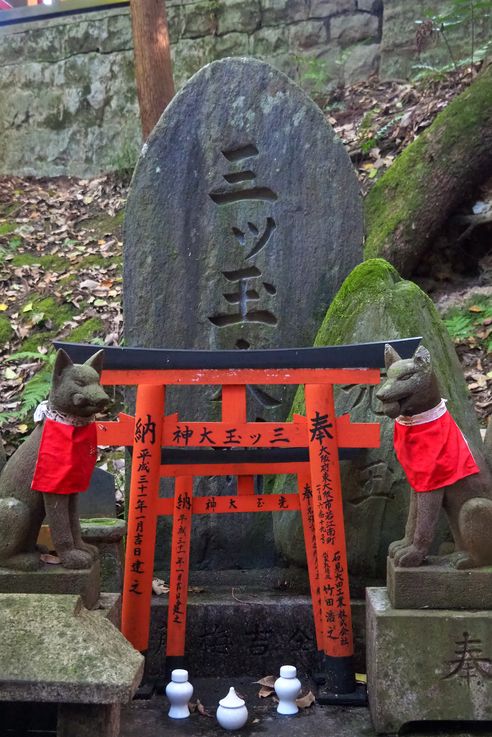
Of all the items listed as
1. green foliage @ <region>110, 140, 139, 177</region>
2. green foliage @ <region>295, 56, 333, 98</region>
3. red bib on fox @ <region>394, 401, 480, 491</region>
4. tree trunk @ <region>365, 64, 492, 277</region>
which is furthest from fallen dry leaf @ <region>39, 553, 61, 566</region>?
green foliage @ <region>295, 56, 333, 98</region>

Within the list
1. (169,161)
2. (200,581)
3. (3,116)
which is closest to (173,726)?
(200,581)

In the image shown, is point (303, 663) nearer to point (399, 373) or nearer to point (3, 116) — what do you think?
point (399, 373)

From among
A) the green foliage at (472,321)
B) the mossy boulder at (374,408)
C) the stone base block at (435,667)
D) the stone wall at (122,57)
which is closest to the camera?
the stone base block at (435,667)

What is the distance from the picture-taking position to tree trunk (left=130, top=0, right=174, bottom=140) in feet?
28.3

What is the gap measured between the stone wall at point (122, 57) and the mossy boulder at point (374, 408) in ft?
23.0

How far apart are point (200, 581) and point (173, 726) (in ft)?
4.31

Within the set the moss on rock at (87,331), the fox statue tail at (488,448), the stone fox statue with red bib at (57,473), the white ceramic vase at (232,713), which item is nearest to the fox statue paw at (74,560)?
the stone fox statue with red bib at (57,473)

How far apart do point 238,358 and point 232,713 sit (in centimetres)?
166

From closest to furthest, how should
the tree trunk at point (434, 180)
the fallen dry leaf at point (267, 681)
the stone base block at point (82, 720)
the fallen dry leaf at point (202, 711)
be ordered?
the stone base block at point (82, 720) < the fallen dry leaf at point (202, 711) < the fallen dry leaf at point (267, 681) < the tree trunk at point (434, 180)

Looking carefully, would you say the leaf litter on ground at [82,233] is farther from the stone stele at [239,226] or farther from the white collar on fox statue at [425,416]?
the white collar on fox statue at [425,416]

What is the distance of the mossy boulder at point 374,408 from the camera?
436cm

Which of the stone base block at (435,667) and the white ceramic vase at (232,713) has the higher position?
the stone base block at (435,667)

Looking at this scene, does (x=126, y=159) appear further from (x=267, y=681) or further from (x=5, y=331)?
(x=267, y=681)

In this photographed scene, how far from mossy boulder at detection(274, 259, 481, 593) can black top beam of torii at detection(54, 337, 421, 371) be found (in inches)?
16.9
